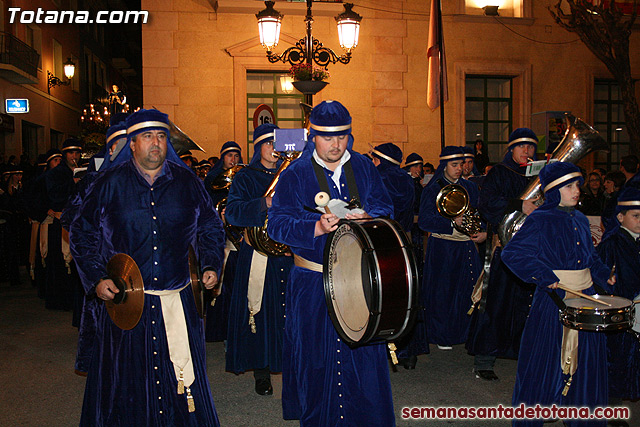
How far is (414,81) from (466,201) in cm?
911

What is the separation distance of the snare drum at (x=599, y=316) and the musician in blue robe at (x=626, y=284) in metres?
1.11

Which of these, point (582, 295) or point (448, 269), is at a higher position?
point (582, 295)

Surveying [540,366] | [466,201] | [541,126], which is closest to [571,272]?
[540,366]

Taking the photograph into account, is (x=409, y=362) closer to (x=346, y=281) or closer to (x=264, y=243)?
(x=264, y=243)

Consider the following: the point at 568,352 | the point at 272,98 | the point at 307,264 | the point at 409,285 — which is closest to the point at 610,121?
the point at 272,98

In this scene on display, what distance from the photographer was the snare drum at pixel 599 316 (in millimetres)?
3922

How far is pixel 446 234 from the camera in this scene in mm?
7348

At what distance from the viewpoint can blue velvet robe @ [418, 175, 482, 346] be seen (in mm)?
7273

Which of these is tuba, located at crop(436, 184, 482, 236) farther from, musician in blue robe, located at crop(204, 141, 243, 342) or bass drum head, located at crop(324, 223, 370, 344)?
bass drum head, located at crop(324, 223, 370, 344)

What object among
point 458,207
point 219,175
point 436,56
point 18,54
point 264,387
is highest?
point 18,54

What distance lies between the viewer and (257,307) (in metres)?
5.96

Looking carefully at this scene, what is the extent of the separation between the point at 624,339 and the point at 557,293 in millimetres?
1133

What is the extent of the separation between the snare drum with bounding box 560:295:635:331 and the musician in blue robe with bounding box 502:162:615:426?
0.25 metres

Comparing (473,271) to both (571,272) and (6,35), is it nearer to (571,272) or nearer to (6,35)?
(571,272)
